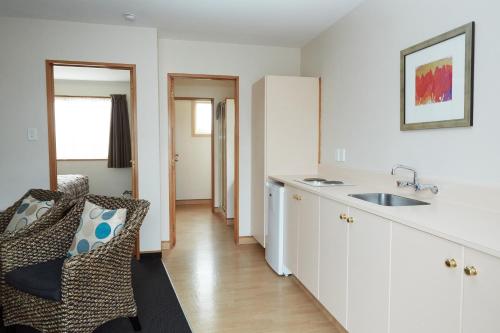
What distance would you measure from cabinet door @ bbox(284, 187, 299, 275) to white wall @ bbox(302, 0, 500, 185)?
61 centimetres

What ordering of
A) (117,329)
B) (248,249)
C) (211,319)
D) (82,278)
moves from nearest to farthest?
(82,278) → (117,329) → (211,319) → (248,249)

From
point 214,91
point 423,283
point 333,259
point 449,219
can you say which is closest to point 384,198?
point 333,259

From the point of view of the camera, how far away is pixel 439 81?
2.14m

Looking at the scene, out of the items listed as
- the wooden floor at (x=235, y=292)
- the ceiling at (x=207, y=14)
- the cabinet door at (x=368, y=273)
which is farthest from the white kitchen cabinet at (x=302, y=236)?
the ceiling at (x=207, y=14)

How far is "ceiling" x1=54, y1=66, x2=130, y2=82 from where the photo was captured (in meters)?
5.48

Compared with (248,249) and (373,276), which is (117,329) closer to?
(373,276)

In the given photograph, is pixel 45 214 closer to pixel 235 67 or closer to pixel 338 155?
pixel 338 155

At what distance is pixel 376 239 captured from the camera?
181cm

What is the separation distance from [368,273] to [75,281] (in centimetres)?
153

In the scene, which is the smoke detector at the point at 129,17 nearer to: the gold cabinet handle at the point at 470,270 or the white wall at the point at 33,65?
the white wall at the point at 33,65

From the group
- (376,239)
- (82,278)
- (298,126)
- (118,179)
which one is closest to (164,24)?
(298,126)

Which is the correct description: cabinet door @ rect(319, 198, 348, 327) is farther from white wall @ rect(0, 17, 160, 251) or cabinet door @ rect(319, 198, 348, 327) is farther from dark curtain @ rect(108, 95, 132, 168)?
dark curtain @ rect(108, 95, 132, 168)

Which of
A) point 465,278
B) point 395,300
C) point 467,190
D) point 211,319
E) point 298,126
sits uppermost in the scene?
point 298,126

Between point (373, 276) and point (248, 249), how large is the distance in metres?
2.40
